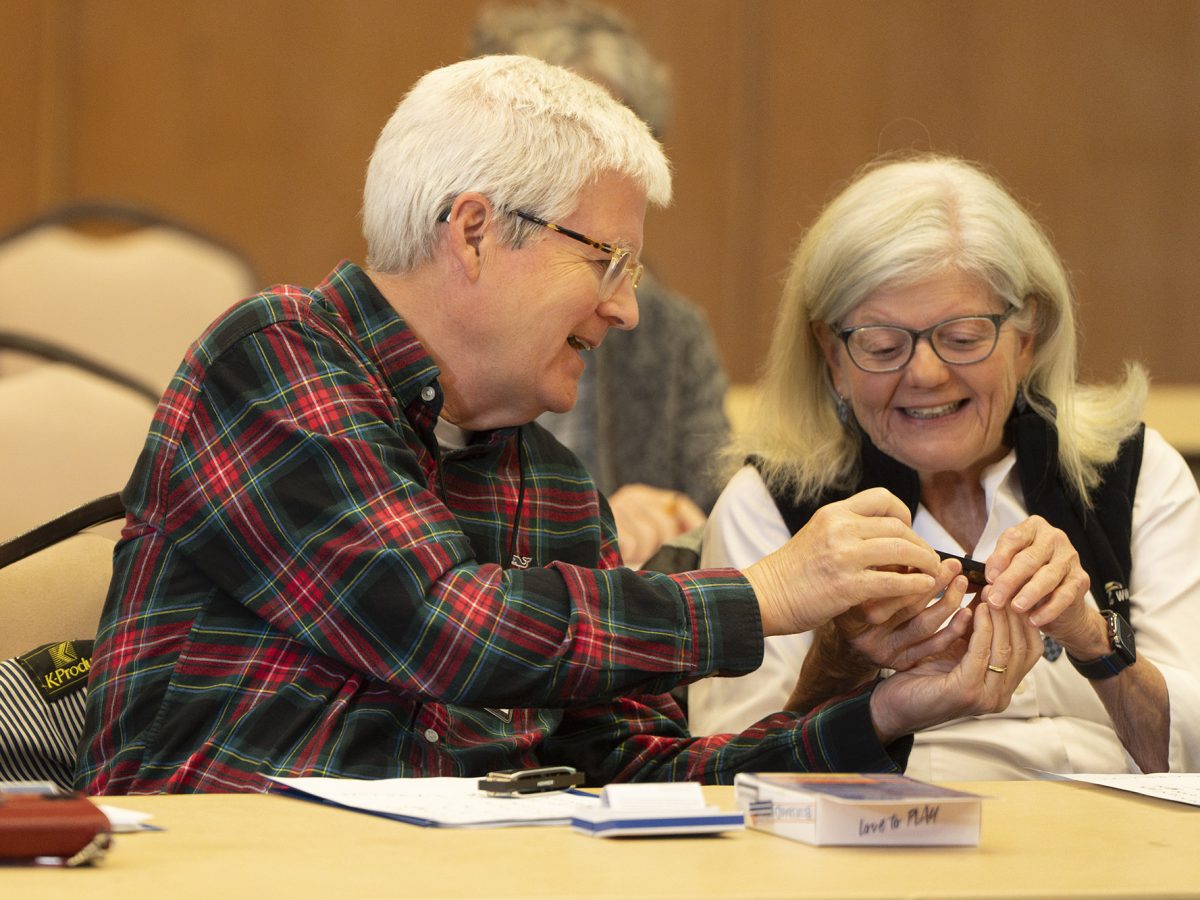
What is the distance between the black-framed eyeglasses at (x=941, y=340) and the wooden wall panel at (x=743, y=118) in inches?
94.0

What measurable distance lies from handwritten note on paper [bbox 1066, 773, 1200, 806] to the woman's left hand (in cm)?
21

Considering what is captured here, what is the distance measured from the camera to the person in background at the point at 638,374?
10.9 feet

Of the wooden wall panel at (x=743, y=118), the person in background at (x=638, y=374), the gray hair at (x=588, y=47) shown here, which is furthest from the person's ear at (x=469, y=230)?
the wooden wall panel at (x=743, y=118)

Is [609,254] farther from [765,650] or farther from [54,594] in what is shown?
[54,594]

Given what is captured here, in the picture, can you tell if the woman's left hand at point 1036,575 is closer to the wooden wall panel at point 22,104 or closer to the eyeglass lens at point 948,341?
the eyeglass lens at point 948,341

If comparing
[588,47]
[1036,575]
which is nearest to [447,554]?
[1036,575]

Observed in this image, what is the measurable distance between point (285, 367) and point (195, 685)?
0.33 metres

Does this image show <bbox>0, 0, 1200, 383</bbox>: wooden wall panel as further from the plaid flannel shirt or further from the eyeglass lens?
the plaid flannel shirt

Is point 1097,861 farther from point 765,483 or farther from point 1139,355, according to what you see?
point 1139,355

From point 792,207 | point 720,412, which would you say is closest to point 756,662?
point 720,412

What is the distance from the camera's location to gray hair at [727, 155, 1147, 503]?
86.1 inches

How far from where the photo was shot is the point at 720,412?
343 centimetres

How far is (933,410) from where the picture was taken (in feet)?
7.20

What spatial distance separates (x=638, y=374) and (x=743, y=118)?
1567mm
